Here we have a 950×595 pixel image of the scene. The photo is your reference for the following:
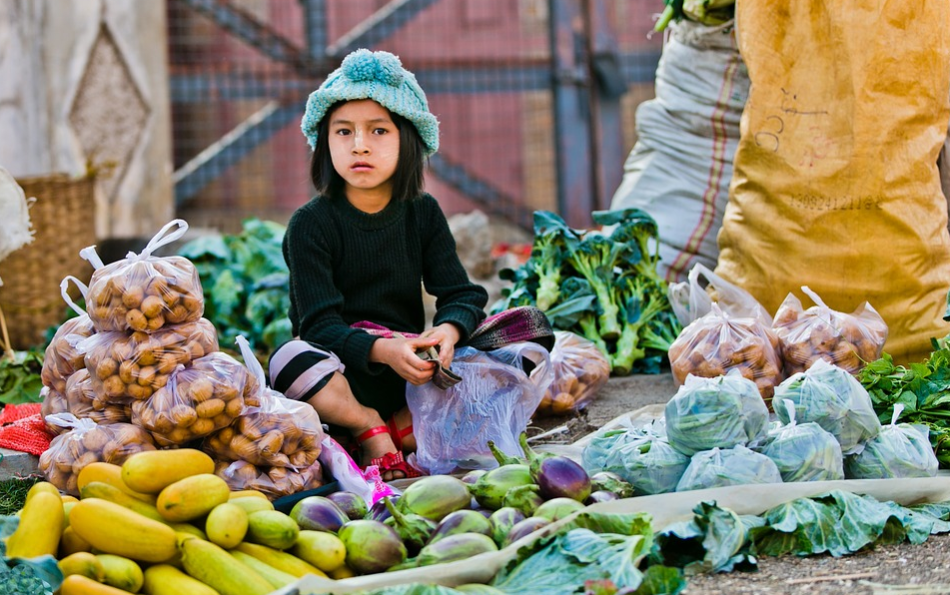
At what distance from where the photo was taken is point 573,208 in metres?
7.97

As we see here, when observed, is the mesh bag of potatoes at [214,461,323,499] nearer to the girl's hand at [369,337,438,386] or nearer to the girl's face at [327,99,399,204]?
the girl's hand at [369,337,438,386]

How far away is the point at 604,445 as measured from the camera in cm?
276

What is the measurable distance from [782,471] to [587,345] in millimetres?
1463

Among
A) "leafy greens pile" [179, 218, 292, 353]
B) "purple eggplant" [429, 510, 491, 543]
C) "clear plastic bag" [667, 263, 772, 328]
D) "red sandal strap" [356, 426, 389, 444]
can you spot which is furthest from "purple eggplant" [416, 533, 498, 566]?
"leafy greens pile" [179, 218, 292, 353]

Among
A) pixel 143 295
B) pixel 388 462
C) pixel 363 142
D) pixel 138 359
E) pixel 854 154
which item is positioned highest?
pixel 363 142

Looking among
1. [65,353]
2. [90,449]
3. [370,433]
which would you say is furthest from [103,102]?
[90,449]

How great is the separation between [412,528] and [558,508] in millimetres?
303

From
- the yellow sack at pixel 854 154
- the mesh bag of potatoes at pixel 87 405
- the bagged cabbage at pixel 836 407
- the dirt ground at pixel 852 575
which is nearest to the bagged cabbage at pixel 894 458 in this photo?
the bagged cabbage at pixel 836 407

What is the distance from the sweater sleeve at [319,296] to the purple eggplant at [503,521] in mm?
937

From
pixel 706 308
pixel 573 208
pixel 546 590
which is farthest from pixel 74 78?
pixel 546 590

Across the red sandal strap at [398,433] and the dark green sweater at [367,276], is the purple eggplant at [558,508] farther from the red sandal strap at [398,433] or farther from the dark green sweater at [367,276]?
the red sandal strap at [398,433]

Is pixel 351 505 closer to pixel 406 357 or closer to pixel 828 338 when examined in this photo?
pixel 406 357

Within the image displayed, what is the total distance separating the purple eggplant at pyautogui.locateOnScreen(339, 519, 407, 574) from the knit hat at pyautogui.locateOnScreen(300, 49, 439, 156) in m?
1.42

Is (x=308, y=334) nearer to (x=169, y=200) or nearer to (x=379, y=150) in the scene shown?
(x=379, y=150)
